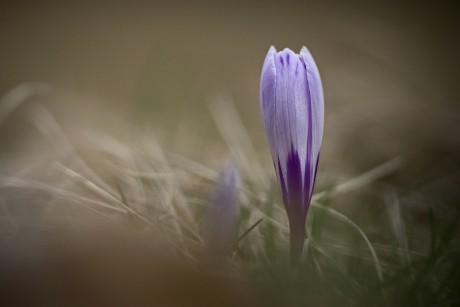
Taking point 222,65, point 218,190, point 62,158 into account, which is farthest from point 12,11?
point 218,190

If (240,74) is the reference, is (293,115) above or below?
below

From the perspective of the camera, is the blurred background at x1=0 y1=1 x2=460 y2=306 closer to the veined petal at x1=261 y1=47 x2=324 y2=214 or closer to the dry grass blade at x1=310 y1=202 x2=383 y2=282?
the dry grass blade at x1=310 y1=202 x2=383 y2=282

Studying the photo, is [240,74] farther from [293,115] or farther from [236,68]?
[293,115]

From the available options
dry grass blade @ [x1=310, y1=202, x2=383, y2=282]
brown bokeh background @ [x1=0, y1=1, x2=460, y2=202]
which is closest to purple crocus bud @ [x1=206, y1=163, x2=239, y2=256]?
dry grass blade @ [x1=310, y1=202, x2=383, y2=282]

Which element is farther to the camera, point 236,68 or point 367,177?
point 236,68

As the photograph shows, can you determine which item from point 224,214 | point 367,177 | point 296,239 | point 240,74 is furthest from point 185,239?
point 240,74

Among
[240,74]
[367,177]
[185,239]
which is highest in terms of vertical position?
[240,74]
